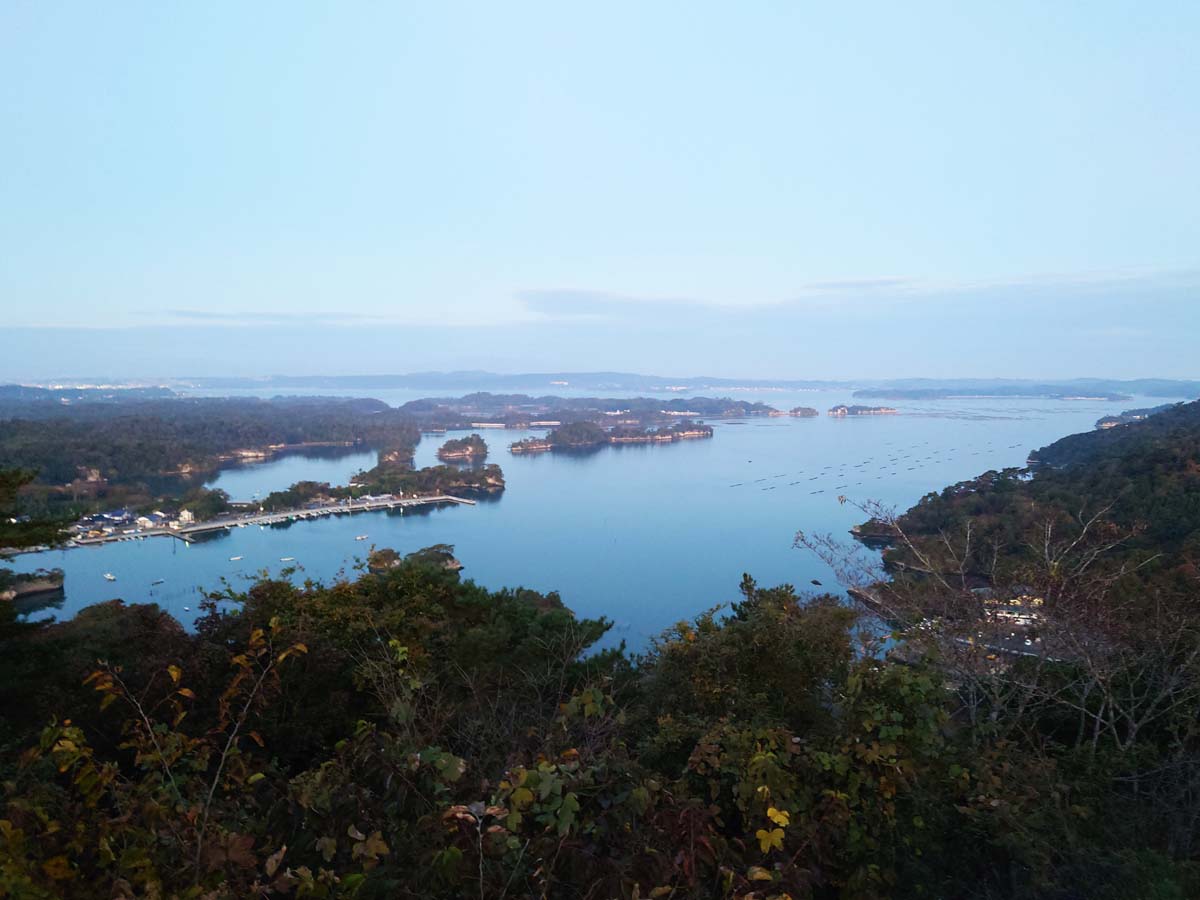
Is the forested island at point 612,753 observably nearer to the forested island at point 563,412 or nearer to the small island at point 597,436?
the small island at point 597,436

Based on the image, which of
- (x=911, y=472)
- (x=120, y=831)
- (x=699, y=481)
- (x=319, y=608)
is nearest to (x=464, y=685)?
(x=319, y=608)

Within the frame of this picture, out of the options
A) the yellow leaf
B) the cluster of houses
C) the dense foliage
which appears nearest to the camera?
the yellow leaf

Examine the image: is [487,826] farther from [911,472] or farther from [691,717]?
[911,472]

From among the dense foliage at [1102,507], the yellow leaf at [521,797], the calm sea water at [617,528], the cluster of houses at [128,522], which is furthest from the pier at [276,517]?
the yellow leaf at [521,797]

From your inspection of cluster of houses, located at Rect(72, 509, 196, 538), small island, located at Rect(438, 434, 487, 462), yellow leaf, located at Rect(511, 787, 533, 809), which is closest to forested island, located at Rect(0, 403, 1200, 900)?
yellow leaf, located at Rect(511, 787, 533, 809)

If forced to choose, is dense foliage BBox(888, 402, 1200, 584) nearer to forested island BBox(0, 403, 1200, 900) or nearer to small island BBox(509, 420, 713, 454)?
forested island BBox(0, 403, 1200, 900)
